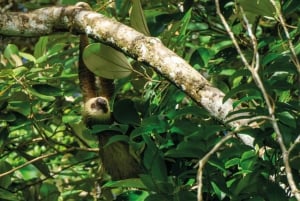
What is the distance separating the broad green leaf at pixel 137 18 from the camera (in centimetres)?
152

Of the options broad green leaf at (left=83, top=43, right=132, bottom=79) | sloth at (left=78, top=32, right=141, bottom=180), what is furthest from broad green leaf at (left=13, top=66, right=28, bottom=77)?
broad green leaf at (left=83, top=43, right=132, bottom=79)

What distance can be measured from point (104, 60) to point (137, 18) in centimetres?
13

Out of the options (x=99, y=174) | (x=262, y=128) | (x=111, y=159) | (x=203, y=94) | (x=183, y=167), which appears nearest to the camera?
(x=262, y=128)

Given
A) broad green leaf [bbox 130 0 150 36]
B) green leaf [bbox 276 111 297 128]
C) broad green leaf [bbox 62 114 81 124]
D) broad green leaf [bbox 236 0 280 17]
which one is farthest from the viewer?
broad green leaf [bbox 62 114 81 124]

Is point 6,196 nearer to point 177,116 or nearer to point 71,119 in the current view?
point 71,119

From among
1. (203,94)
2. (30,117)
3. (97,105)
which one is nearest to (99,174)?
(30,117)

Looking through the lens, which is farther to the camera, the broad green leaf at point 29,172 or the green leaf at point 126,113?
the broad green leaf at point 29,172

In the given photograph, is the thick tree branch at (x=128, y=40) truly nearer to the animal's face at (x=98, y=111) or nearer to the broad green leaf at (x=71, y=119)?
the animal's face at (x=98, y=111)

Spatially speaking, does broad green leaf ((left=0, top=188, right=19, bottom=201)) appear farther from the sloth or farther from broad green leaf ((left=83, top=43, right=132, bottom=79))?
broad green leaf ((left=83, top=43, right=132, bottom=79))

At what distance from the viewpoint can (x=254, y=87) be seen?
1.17 metres

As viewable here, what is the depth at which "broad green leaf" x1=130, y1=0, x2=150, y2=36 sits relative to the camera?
152cm

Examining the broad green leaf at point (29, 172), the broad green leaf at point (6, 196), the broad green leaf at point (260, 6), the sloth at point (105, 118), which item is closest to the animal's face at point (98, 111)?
the sloth at point (105, 118)

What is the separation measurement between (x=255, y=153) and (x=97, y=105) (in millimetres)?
501

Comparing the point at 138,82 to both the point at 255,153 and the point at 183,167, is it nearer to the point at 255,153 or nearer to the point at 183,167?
the point at 183,167
